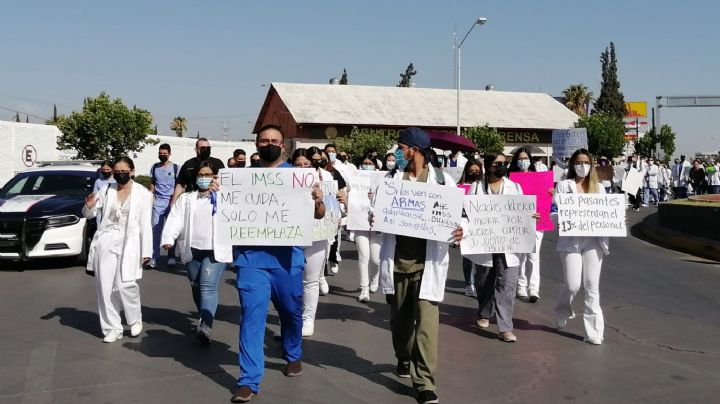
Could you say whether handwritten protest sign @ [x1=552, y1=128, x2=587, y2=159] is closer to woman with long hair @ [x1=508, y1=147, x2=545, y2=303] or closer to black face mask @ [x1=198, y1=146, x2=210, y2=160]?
woman with long hair @ [x1=508, y1=147, x2=545, y2=303]

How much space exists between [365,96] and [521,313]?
47476 millimetres

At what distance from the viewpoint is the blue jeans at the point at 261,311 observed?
5.19m

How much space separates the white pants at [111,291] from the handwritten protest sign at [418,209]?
9.44ft

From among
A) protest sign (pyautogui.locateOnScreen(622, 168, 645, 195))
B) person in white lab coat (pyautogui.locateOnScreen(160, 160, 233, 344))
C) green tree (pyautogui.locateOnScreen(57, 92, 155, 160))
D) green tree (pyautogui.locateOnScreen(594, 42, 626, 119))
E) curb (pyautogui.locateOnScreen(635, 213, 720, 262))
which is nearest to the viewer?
person in white lab coat (pyautogui.locateOnScreen(160, 160, 233, 344))

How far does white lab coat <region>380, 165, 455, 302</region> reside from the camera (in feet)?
17.4

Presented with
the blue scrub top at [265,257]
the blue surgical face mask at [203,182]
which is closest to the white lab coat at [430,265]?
the blue scrub top at [265,257]

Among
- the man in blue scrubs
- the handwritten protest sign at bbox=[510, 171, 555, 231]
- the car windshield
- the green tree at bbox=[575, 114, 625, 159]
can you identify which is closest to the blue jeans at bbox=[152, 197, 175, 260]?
the car windshield

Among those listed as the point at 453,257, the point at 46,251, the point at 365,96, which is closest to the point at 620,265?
the point at 453,257

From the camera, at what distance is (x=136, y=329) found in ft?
23.6

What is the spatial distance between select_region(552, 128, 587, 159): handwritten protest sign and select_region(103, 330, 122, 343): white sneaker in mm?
12855

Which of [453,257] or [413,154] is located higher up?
[413,154]

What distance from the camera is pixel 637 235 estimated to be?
17.7 meters

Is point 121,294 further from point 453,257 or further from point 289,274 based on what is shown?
point 453,257

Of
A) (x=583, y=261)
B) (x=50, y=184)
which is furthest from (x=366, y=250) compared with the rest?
(x=50, y=184)
